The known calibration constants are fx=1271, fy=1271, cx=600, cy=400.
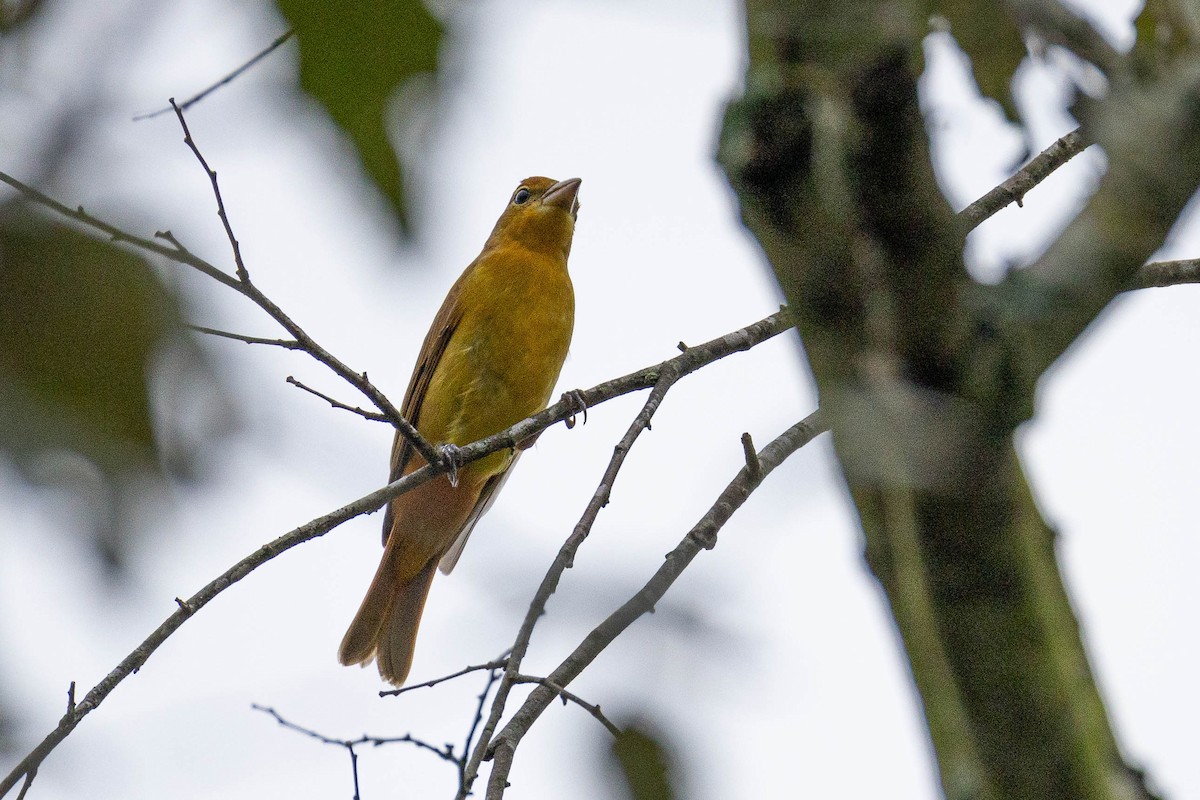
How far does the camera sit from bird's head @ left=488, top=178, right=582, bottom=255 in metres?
6.72

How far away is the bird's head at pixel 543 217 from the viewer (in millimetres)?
6719

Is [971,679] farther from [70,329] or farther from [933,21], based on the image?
[70,329]

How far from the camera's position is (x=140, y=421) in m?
2.30

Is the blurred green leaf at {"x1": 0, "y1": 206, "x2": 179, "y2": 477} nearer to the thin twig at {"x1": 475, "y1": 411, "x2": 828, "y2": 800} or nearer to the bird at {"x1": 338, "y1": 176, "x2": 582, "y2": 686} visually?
the thin twig at {"x1": 475, "y1": 411, "x2": 828, "y2": 800}

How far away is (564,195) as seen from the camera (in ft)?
22.6

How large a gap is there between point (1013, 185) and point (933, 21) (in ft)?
8.61

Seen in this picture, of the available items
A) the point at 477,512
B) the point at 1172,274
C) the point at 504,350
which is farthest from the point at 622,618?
the point at 477,512

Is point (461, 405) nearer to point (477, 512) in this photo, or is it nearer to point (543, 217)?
point (477, 512)

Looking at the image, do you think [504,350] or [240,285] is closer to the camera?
[240,285]

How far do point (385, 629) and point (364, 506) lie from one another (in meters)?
3.03

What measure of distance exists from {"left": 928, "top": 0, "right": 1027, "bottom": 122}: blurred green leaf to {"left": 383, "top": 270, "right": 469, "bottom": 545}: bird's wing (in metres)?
4.48

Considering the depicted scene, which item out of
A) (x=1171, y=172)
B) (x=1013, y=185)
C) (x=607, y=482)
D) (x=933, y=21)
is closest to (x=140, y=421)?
(x=607, y=482)

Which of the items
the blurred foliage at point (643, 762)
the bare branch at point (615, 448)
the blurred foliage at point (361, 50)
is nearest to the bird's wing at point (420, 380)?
the bare branch at point (615, 448)

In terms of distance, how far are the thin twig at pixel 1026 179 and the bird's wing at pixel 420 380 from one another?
2.93 meters
